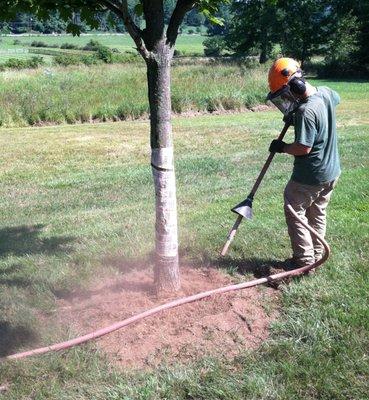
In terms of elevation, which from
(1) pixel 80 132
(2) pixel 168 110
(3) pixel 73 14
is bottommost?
(1) pixel 80 132

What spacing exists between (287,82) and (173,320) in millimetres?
1849

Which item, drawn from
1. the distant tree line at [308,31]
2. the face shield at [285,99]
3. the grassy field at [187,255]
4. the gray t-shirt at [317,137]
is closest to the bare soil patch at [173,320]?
the grassy field at [187,255]

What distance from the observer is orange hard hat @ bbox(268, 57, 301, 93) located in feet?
12.5

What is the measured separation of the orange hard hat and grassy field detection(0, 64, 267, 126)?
12.4 m

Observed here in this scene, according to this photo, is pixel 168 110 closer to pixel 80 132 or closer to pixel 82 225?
pixel 82 225

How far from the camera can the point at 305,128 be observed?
Answer: 3818 mm

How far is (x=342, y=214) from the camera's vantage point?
225 inches

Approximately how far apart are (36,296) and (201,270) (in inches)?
52.6

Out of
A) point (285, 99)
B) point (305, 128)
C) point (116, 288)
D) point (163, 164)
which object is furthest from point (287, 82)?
point (116, 288)

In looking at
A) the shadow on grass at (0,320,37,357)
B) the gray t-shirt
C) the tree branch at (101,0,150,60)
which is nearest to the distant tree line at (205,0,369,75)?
the gray t-shirt

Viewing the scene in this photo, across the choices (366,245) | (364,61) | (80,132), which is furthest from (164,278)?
(364,61)

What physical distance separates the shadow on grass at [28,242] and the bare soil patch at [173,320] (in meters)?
1.21

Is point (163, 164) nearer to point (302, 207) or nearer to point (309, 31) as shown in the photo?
point (302, 207)

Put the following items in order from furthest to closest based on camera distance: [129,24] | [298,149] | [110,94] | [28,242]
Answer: [110,94] → [28,242] → [298,149] → [129,24]
